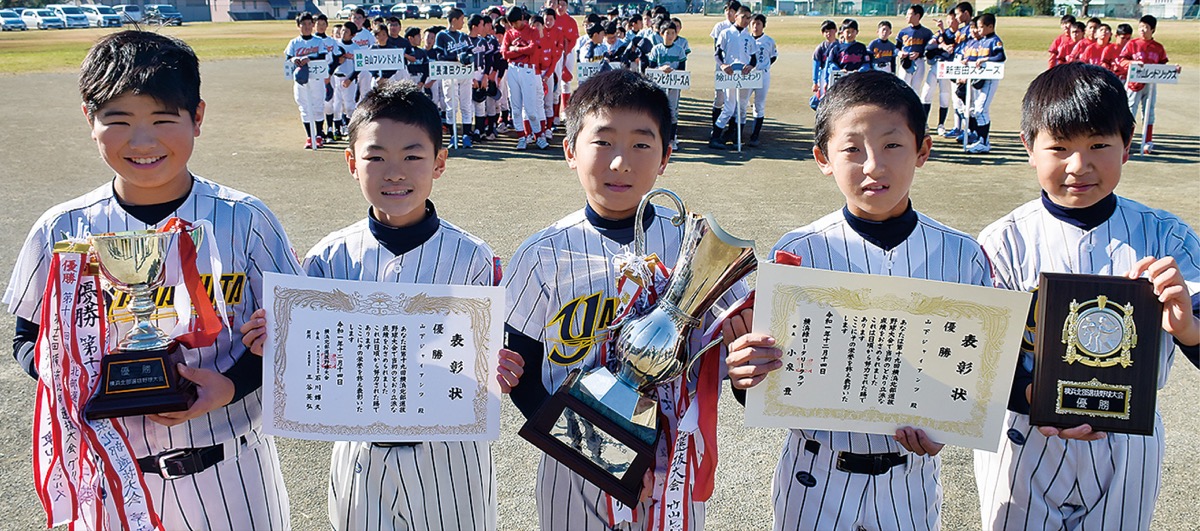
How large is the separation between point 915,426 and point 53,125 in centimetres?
1597

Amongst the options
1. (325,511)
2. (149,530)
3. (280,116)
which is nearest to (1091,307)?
(149,530)

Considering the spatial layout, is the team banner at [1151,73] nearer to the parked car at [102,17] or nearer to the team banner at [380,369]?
the team banner at [380,369]

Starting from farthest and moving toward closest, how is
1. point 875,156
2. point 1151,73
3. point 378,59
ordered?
point 378,59
point 1151,73
point 875,156

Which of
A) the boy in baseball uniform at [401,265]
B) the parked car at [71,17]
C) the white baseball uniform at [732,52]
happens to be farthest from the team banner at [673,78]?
the parked car at [71,17]

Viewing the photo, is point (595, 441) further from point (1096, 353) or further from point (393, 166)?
point (1096, 353)

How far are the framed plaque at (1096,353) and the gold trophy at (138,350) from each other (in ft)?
7.35

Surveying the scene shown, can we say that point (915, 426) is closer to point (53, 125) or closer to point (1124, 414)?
point (1124, 414)

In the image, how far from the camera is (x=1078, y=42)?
1402 centimetres

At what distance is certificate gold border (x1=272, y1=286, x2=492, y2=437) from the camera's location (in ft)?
7.37

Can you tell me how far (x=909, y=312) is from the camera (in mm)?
2125

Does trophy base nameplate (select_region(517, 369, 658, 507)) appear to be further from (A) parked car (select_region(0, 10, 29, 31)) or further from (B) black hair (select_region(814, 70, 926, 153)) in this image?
(A) parked car (select_region(0, 10, 29, 31))

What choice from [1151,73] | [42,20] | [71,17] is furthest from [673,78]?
[71,17]

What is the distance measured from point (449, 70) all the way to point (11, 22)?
5108 cm

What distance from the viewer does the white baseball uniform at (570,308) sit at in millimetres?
2340
